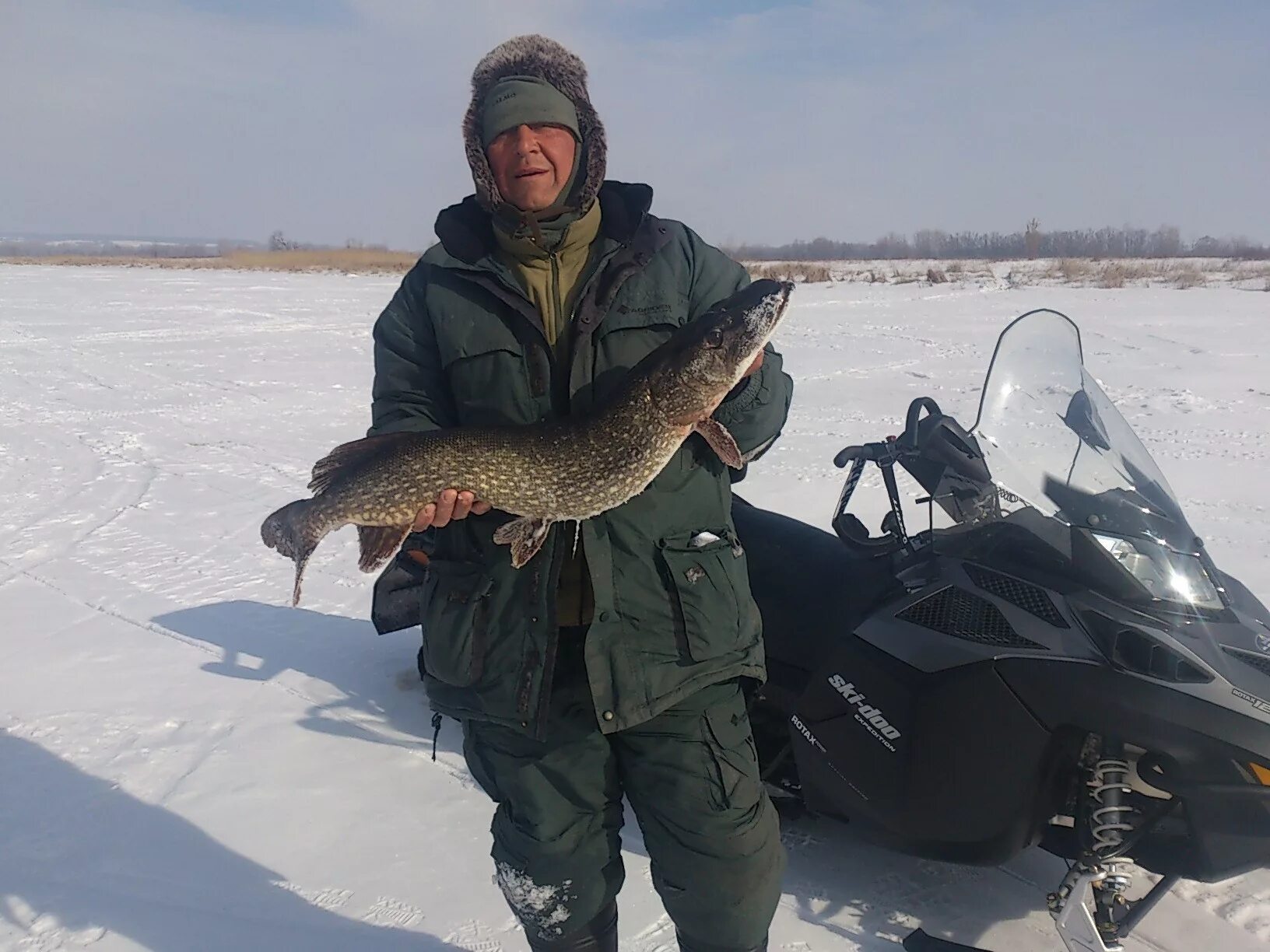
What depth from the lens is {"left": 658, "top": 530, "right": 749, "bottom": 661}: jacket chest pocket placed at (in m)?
1.76

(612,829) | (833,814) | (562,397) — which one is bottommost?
(833,814)

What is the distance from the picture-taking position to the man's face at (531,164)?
1.84 meters

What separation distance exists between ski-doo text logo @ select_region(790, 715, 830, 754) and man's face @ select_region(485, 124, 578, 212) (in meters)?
1.52

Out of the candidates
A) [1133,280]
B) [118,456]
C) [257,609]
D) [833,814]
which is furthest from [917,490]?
[1133,280]

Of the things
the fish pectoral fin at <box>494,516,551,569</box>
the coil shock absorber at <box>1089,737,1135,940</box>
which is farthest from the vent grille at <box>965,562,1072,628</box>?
the fish pectoral fin at <box>494,516,551,569</box>

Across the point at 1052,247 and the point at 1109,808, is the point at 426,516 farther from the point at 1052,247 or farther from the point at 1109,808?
the point at 1052,247

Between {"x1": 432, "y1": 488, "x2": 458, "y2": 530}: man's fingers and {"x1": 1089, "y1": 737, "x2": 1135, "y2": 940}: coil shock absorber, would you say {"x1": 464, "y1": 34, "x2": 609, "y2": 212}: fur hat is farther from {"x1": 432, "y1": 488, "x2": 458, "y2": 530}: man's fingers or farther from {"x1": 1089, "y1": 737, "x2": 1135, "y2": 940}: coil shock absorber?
{"x1": 1089, "y1": 737, "x2": 1135, "y2": 940}: coil shock absorber

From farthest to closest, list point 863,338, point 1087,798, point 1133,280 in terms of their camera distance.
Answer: point 1133,280 → point 863,338 → point 1087,798

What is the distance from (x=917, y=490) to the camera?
18.7ft

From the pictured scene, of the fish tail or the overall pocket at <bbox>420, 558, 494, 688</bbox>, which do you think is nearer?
the overall pocket at <bbox>420, 558, 494, 688</bbox>

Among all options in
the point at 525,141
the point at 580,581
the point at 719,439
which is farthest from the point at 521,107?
the point at 580,581

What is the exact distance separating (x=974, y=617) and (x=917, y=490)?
12.0 feet

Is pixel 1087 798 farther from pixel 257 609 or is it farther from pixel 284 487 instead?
pixel 284 487

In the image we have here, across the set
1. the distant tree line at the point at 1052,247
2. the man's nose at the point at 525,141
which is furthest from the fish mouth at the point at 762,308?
the distant tree line at the point at 1052,247
